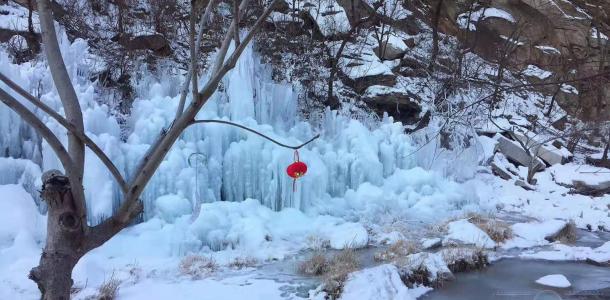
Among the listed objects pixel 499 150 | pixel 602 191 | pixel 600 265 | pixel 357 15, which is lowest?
pixel 600 265

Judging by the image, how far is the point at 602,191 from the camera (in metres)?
11.8

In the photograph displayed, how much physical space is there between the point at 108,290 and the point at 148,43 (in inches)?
315

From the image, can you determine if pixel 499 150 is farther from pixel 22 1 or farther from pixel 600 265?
pixel 22 1

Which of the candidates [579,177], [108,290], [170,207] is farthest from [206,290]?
[579,177]

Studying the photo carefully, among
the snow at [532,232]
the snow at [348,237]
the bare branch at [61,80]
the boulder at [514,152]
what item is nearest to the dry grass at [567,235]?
the snow at [532,232]

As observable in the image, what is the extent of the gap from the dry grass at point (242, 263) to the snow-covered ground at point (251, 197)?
0.06ft

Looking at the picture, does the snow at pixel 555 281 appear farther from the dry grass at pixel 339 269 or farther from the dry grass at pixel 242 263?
the dry grass at pixel 242 263

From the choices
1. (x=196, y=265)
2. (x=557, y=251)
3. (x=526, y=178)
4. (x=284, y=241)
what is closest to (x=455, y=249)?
(x=557, y=251)

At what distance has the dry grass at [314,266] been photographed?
6234 millimetres

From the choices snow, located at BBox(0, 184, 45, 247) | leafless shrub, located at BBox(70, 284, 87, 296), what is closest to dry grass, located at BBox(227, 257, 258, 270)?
leafless shrub, located at BBox(70, 284, 87, 296)

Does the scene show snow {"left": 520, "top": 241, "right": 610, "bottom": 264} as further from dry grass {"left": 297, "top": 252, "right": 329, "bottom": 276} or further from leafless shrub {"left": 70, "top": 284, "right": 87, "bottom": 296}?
leafless shrub {"left": 70, "top": 284, "right": 87, "bottom": 296}

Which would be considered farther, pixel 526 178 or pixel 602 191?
pixel 526 178

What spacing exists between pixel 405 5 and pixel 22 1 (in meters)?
12.4

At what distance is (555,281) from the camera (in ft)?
21.0
